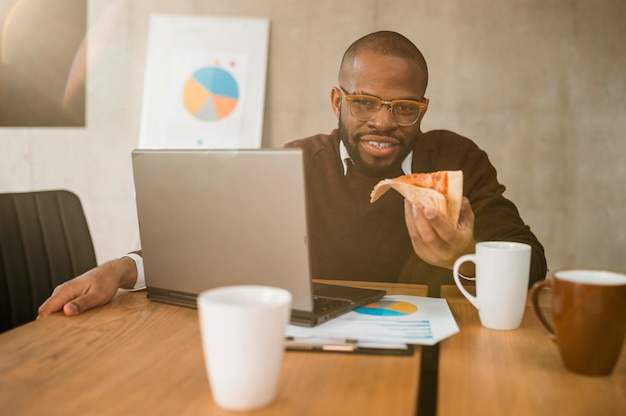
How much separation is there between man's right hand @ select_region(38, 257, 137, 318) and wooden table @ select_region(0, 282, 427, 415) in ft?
0.23

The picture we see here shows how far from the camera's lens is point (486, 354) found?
2.97 ft

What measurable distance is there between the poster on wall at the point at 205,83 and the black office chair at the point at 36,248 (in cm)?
147

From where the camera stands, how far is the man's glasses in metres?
1.94

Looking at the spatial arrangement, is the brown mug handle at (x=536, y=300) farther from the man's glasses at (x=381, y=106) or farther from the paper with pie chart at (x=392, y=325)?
the man's glasses at (x=381, y=106)

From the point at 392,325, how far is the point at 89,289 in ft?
2.02

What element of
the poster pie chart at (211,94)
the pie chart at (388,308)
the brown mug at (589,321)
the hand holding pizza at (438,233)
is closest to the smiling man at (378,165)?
the hand holding pizza at (438,233)

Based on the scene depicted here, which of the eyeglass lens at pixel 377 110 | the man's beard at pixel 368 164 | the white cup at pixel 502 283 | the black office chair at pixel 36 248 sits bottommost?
the black office chair at pixel 36 248

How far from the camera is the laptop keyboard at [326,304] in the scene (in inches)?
40.2

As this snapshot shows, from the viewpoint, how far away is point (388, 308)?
1107 millimetres

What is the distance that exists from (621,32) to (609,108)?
377mm

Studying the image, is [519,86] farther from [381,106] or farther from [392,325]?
[392,325]

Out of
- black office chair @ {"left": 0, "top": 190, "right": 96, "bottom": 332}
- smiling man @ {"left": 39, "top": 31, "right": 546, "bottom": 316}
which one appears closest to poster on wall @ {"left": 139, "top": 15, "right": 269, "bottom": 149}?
smiling man @ {"left": 39, "top": 31, "right": 546, "bottom": 316}

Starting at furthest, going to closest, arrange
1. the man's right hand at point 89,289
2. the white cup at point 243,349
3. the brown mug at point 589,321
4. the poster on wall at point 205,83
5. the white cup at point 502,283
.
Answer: the poster on wall at point 205,83 → the man's right hand at point 89,289 → the white cup at point 502,283 → the brown mug at point 589,321 → the white cup at point 243,349

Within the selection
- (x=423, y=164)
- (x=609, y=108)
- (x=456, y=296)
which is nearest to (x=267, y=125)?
(x=423, y=164)
